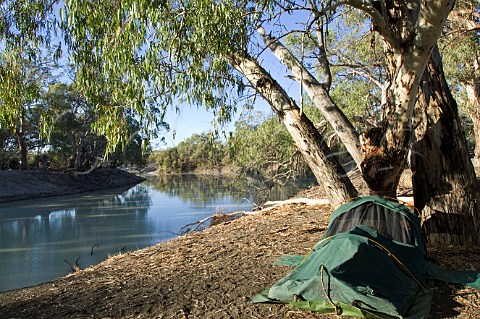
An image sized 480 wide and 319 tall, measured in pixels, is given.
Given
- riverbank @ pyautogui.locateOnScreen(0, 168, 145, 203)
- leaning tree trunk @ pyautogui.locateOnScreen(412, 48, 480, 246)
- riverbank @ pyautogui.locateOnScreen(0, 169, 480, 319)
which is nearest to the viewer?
riverbank @ pyautogui.locateOnScreen(0, 169, 480, 319)

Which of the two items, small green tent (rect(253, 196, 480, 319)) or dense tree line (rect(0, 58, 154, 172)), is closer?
small green tent (rect(253, 196, 480, 319))

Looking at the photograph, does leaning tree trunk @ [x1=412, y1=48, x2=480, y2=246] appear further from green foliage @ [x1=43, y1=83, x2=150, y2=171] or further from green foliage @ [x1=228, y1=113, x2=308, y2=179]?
green foliage @ [x1=43, y1=83, x2=150, y2=171]

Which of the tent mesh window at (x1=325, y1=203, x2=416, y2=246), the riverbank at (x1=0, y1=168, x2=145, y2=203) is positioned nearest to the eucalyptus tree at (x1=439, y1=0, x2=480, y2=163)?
the tent mesh window at (x1=325, y1=203, x2=416, y2=246)

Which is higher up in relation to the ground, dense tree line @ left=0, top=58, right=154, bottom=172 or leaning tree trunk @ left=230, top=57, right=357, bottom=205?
dense tree line @ left=0, top=58, right=154, bottom=172

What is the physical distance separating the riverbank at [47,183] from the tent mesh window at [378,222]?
18.3 metres

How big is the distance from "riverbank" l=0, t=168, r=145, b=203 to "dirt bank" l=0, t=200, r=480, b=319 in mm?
16808

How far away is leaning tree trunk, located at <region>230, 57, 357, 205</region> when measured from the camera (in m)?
4.65

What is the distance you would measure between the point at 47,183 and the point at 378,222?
2252cm

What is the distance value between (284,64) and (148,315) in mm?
3395

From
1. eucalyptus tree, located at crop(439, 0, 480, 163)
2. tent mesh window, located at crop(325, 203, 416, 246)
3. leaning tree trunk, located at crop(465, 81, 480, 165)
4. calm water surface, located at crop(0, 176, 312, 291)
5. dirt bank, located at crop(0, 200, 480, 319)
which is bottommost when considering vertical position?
calm water surface, located at crop(0, 176, 312, 291)

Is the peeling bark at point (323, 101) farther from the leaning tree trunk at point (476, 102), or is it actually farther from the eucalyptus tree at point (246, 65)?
the leaning tree trunk at point (476, 102)

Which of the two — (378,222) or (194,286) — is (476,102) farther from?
(194,286)

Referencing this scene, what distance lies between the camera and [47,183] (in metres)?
22.9

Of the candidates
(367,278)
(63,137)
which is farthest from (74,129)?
(367,278)
